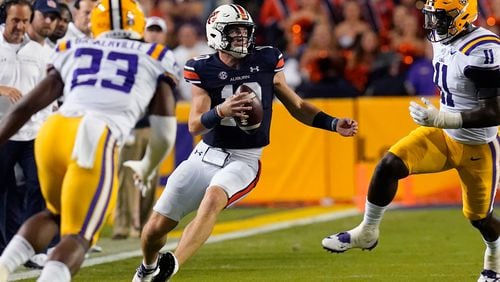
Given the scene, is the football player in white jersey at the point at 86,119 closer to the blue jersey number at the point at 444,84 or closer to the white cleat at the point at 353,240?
the white cleat at the point at 353,240

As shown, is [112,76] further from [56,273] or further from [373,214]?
[373,214]

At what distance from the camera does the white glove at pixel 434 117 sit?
637 cm

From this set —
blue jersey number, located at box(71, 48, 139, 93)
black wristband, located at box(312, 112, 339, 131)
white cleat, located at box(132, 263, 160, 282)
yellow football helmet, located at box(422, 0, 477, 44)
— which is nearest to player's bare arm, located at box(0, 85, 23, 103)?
white cleat, located at box(132, 263, 160, 282)

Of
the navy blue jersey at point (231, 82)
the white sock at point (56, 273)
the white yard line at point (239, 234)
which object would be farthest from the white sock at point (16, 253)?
the white yard line at point (239, 234)

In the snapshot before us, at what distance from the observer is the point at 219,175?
6430 millimetres

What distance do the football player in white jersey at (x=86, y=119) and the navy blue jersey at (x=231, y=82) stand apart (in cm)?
93

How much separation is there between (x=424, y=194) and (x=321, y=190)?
3.72ft

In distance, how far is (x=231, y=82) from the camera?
21.7 feet

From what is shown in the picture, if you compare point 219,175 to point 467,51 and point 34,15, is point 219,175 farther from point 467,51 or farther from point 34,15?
point 34,15

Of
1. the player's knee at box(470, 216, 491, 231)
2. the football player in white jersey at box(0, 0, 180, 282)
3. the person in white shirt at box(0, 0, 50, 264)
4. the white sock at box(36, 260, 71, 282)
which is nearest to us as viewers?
the white sock at box(36, 260, 71, 282)

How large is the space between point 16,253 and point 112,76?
2.98 feet

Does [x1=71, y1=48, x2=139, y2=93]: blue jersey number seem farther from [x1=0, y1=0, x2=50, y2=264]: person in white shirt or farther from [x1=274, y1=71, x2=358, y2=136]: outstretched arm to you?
[x1=0, y1=0, x2=50, y2=264]: person in white shirt

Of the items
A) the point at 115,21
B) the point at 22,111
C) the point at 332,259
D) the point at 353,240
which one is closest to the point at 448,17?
the point at 353,240

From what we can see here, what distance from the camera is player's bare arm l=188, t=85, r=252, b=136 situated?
622 cm
